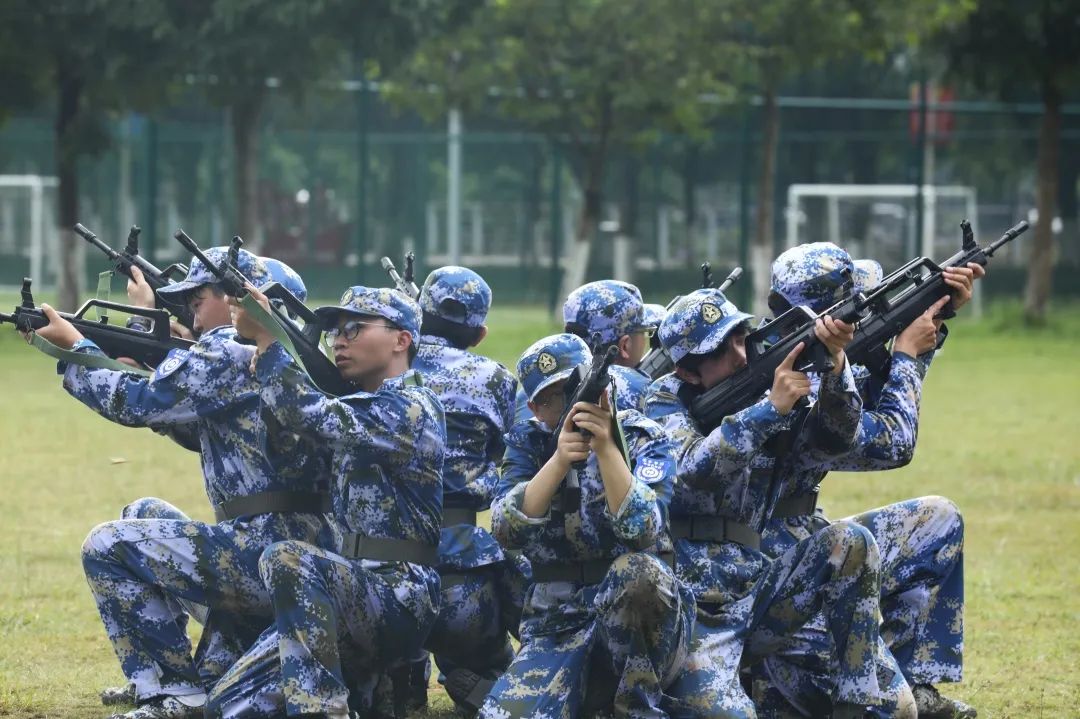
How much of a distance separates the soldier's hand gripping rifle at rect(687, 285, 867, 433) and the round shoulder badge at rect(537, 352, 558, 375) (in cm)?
71

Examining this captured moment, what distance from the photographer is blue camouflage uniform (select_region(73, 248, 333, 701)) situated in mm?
6453

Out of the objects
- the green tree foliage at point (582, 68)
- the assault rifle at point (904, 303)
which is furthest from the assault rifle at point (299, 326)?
the green tree foliage at point (582, 68)

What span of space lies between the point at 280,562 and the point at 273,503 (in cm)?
67

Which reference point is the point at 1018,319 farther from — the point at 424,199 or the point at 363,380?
the point at 363,380

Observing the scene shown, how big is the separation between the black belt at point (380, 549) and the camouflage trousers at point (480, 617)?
1.65 feet

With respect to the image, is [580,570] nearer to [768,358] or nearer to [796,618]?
[796,618]

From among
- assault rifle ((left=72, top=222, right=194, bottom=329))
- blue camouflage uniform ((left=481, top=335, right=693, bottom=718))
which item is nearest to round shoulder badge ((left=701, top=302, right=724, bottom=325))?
blue camouflage uniform ((left=481, top=335, right=693, bottom=718))

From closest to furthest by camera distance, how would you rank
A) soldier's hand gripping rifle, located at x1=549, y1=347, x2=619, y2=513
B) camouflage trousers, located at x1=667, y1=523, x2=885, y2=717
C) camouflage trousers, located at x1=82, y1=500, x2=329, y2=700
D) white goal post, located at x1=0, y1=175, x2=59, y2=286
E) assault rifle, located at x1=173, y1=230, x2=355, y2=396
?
soldier's hand gripping rifle, located at x1=549, y1=347, x2=619, y2=513
camouflage trousers, located at x1=667, y1=523, x2=885, y2=717
assault rifle, located at x1=173, y1=230, x2=355, y2=396
camouflage trousers, located at x1=82, y1=500, x2=329, y2=700
white goal post, located at x1=0, y1=175, x2=59, y2=286

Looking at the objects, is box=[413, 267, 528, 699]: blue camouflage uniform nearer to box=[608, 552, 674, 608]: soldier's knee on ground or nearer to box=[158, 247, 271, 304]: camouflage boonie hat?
box=[158, 247, 271, 304]: camouflage boonie hat

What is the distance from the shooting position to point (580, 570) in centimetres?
615

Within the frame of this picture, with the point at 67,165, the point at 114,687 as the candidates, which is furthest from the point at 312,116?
the point at 114,687

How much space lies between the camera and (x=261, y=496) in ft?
21.6

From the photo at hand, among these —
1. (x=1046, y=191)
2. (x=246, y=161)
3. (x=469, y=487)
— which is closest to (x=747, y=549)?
(x=469, y=487)

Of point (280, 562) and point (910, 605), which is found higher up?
point (280, 562)
